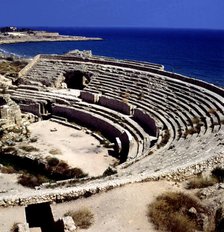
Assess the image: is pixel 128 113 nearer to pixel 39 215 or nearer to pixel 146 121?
pixel 146 121

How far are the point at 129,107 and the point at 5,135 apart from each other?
9.18m

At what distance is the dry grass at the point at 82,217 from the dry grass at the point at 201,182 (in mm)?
3852

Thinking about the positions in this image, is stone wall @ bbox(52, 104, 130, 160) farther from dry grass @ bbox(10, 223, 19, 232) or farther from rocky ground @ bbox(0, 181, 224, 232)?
dry grass @ bbox(10, 223, 19, 232)

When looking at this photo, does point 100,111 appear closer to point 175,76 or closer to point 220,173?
point 175,76

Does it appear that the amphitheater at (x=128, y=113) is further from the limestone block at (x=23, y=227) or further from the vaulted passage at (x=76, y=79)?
the limestone block at (x=23, y=227)

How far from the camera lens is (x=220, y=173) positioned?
50.9 feet

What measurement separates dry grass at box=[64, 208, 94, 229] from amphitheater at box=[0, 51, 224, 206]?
3.18 feet

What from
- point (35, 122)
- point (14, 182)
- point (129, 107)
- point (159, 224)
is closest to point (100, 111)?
point (129, 107)

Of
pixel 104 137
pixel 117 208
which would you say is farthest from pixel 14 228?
pixel 104 137

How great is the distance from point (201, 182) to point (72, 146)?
1372 centimetres

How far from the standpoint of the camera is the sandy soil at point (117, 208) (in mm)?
12062

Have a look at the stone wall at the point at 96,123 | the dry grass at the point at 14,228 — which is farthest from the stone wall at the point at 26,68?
the dry grass at the point at 14,228

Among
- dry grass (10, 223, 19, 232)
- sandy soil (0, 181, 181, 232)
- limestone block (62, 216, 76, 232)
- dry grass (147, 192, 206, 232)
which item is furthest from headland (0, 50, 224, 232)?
limestone block (62, 216, 76, 232)

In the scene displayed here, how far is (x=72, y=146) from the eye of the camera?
2705 centimetres
